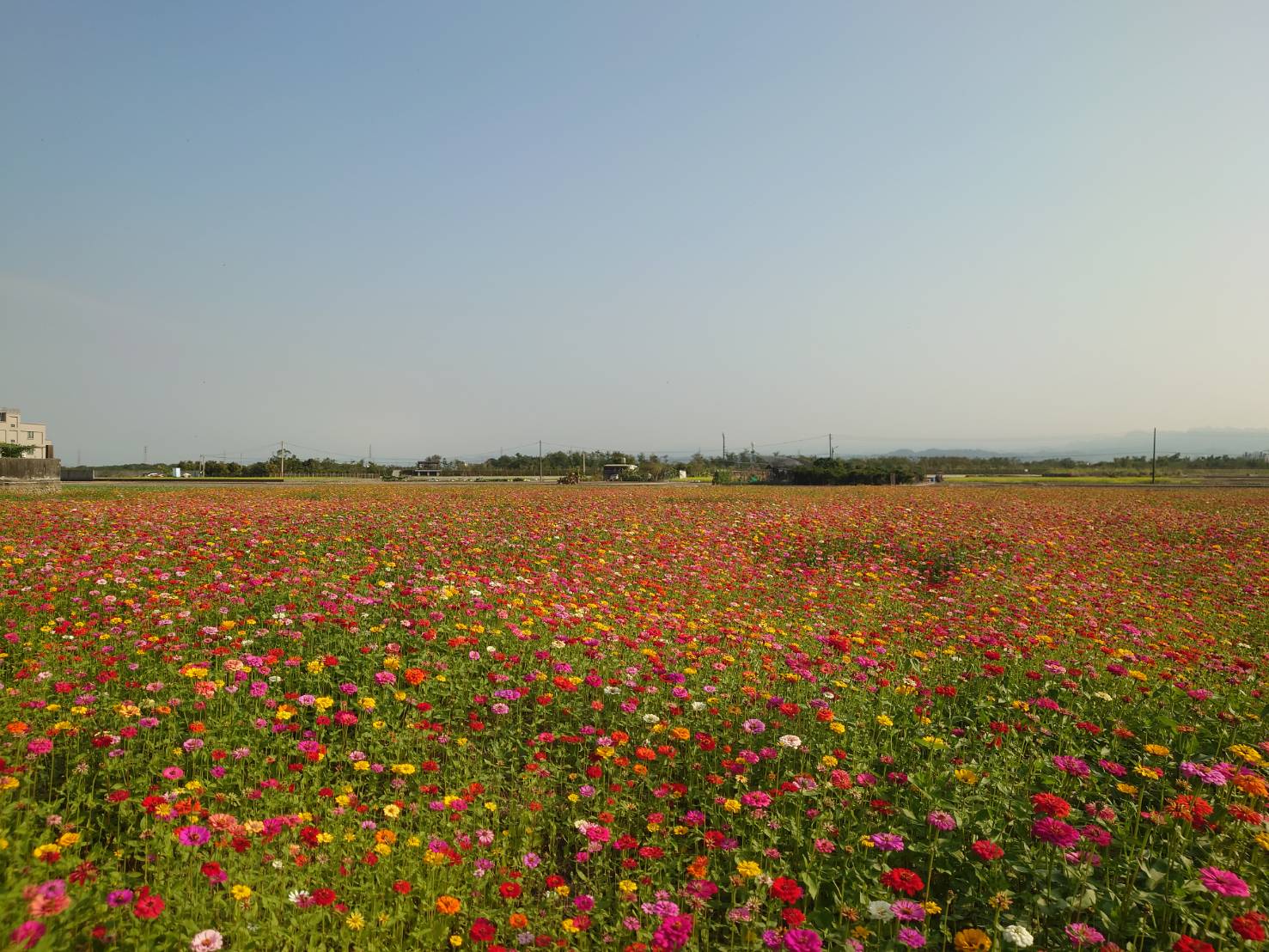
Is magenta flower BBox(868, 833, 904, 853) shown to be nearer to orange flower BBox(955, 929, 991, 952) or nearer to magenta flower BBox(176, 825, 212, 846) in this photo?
orange flower BBox(955, 929, 991, 952)

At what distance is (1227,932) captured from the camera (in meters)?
2.53

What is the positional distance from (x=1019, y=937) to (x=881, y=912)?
0.48 m

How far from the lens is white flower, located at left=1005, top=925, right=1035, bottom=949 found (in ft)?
7.69

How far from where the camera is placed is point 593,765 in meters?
3.54

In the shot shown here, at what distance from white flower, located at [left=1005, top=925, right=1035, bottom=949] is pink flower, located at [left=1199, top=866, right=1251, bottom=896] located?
2.36ft

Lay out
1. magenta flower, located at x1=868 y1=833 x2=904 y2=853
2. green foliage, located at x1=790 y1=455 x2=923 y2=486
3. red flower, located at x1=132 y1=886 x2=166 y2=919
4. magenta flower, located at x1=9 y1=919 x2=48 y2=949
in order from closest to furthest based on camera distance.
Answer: magenta flower, located at x1=9 y1=919 x2=48 y2=949 → red flower, located at x1=132 y1=886 x2=166 y2=919 → magenta flower, located at x1=868 y1=833 x2=904 y2=853 → green foliage, located at x1=790 y1=455 x2=923 y2=486

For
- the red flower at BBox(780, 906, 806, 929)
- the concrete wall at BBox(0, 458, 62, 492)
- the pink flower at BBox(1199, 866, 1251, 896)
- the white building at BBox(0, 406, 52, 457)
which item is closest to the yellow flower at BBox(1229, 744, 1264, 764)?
the pink flower at BBox(1199, 866, 1251, 896)

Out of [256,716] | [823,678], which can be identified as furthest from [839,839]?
[256,716]

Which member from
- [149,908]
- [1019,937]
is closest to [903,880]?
[1019,937]

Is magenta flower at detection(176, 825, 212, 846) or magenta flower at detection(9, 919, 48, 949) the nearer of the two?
magenta flower at detection(9, 919, 48, 949)

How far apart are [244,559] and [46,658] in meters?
3.37

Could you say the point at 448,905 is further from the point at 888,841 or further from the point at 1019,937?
the point at 1019,937

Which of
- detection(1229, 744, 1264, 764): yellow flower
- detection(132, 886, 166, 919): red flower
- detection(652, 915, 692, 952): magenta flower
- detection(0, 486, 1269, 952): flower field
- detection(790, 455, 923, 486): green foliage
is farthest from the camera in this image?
detection(790, 455, 923, 486): green foliage

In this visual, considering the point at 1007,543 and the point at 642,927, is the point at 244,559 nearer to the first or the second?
the point at 642,927
